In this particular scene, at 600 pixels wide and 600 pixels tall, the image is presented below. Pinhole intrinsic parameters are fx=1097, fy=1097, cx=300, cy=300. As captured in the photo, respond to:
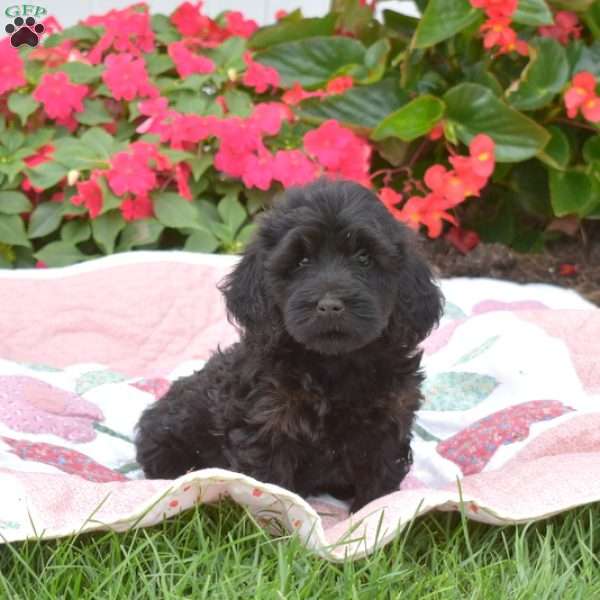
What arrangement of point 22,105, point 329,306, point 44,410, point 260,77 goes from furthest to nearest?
1. point 260,77
2. point 22,105
3. point 44,410
4. point 329,306

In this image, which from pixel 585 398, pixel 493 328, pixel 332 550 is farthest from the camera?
pixel 493 328


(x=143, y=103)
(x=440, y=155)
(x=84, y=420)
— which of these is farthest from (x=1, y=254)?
(x=440, y=155)

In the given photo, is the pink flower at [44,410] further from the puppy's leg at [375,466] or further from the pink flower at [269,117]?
the pink flower at [269,117]

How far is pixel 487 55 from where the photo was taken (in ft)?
20.4

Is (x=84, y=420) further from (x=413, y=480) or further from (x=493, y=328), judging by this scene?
(x=493, y=328)

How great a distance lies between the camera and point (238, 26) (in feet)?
22.3

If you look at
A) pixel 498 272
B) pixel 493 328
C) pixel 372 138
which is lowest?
pixel 498 272

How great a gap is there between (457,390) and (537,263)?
86.2 inches

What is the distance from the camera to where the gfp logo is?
18.5 ft

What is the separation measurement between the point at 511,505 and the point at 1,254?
3.71 m

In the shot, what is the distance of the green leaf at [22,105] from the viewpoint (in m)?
6.04

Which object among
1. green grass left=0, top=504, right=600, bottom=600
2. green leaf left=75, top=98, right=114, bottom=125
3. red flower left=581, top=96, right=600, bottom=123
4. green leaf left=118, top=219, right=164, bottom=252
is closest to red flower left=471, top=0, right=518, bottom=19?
red flower left=581, top=96, right=600, bottom=123

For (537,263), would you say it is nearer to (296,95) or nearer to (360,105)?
(360,105)

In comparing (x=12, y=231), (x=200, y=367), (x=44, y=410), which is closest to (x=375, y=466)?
(x=44, y=410)
